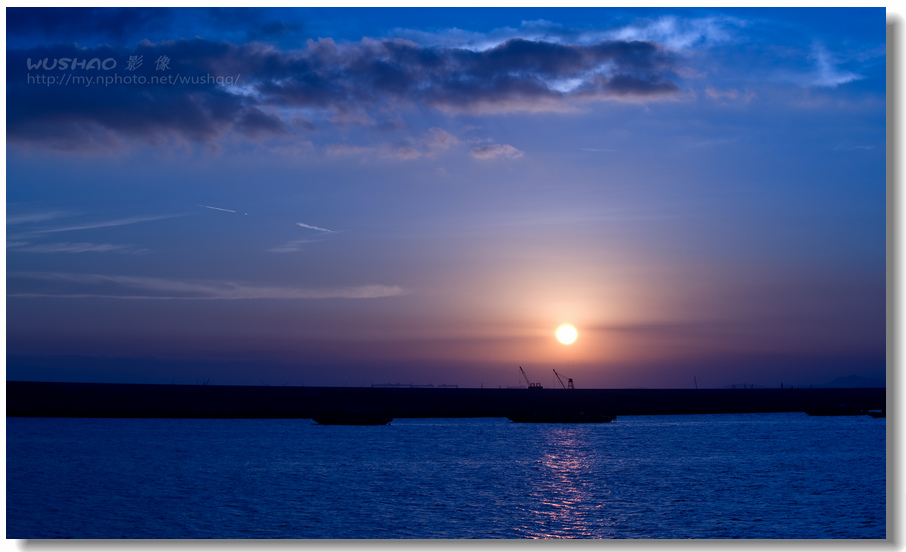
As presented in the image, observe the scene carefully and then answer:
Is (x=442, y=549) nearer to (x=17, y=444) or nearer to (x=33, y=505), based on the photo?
(x=33, y=505)

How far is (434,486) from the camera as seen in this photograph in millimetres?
60062

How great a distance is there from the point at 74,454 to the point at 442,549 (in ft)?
233

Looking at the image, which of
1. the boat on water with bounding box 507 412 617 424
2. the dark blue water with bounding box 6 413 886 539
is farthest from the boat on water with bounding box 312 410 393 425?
the boat on water with bounding box 507 412 617 424

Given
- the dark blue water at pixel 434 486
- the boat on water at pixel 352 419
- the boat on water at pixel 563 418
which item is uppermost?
the boat on water at pixel 563 418

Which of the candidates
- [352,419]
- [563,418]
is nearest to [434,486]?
[352,419]

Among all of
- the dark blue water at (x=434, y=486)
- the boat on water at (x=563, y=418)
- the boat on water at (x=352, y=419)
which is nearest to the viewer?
the dark blue water at (x=434, y=486)

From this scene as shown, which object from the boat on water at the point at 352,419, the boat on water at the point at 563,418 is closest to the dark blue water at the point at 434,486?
the boat on water at the point at 352,419

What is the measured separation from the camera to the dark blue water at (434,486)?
42.0 metres

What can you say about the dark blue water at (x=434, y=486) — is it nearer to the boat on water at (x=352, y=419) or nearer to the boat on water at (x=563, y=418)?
the boat on water at (x=352, y=419)

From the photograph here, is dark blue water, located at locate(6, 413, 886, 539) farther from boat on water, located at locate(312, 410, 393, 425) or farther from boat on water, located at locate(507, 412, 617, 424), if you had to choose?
boat on water, located at locate(507, 412, 617, 424)

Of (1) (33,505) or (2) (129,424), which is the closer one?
A: (1) (33,505)

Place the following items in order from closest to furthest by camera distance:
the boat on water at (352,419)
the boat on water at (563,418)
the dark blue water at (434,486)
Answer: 1. the dark blue water at (434,486)
2. the boat on water at (352,419)
3. the boat on water at (563,418)
